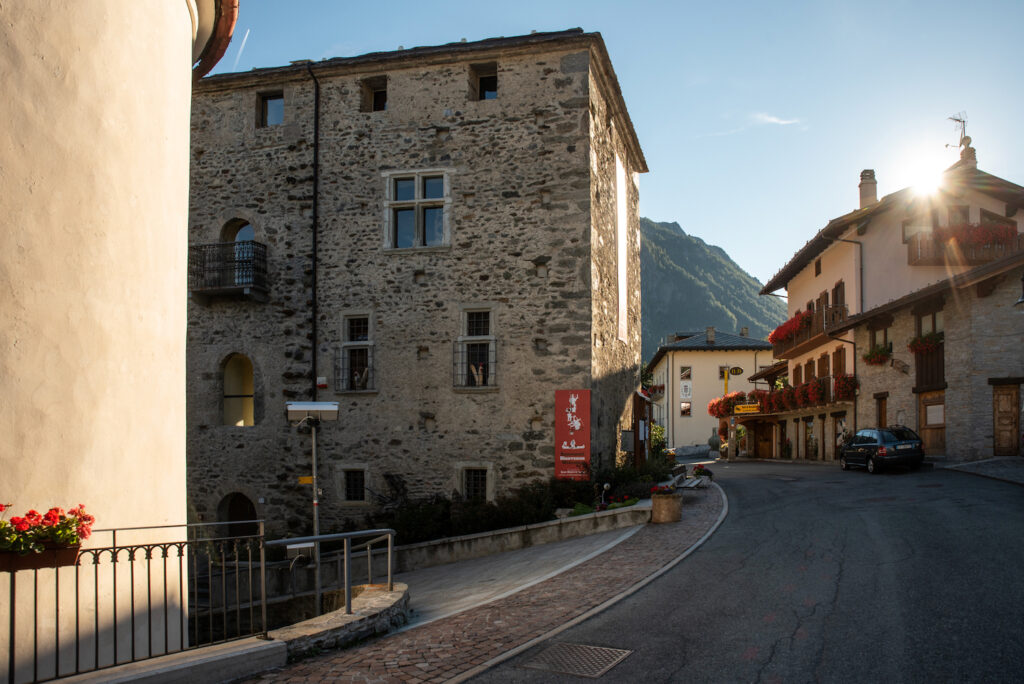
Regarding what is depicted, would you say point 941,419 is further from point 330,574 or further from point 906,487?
point 330,574

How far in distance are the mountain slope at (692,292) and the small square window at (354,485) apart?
121m

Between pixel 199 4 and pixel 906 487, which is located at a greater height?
pixel 199 4

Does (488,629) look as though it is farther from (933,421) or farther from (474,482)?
(933,421)

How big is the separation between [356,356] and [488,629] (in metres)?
12.6

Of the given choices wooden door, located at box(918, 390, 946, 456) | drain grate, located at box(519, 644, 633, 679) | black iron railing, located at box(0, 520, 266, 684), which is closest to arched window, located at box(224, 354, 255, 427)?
Result: black iron railing, located at box(0, 520, 266, 684)

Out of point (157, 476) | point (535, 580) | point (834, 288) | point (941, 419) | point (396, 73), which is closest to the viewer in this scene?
point (157, 476)

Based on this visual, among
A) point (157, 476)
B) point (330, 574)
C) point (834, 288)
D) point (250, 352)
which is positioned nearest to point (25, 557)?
point (157, 476)

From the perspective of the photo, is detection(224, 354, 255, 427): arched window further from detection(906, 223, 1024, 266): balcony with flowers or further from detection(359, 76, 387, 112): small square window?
detection(906, 223, 1024, 266): balcony with flowers

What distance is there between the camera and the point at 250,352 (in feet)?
68.0

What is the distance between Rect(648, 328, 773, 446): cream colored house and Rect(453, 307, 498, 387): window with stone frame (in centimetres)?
3988

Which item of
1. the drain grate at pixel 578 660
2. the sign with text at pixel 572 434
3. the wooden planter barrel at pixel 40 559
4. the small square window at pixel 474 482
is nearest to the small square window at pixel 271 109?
the small square window at pixel 474 482

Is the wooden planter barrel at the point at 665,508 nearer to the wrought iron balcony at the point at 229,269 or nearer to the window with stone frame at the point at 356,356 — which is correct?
the window with stone frame at the point at 356,356

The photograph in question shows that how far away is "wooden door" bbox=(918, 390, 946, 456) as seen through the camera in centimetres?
2478

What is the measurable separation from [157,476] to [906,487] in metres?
16.3
